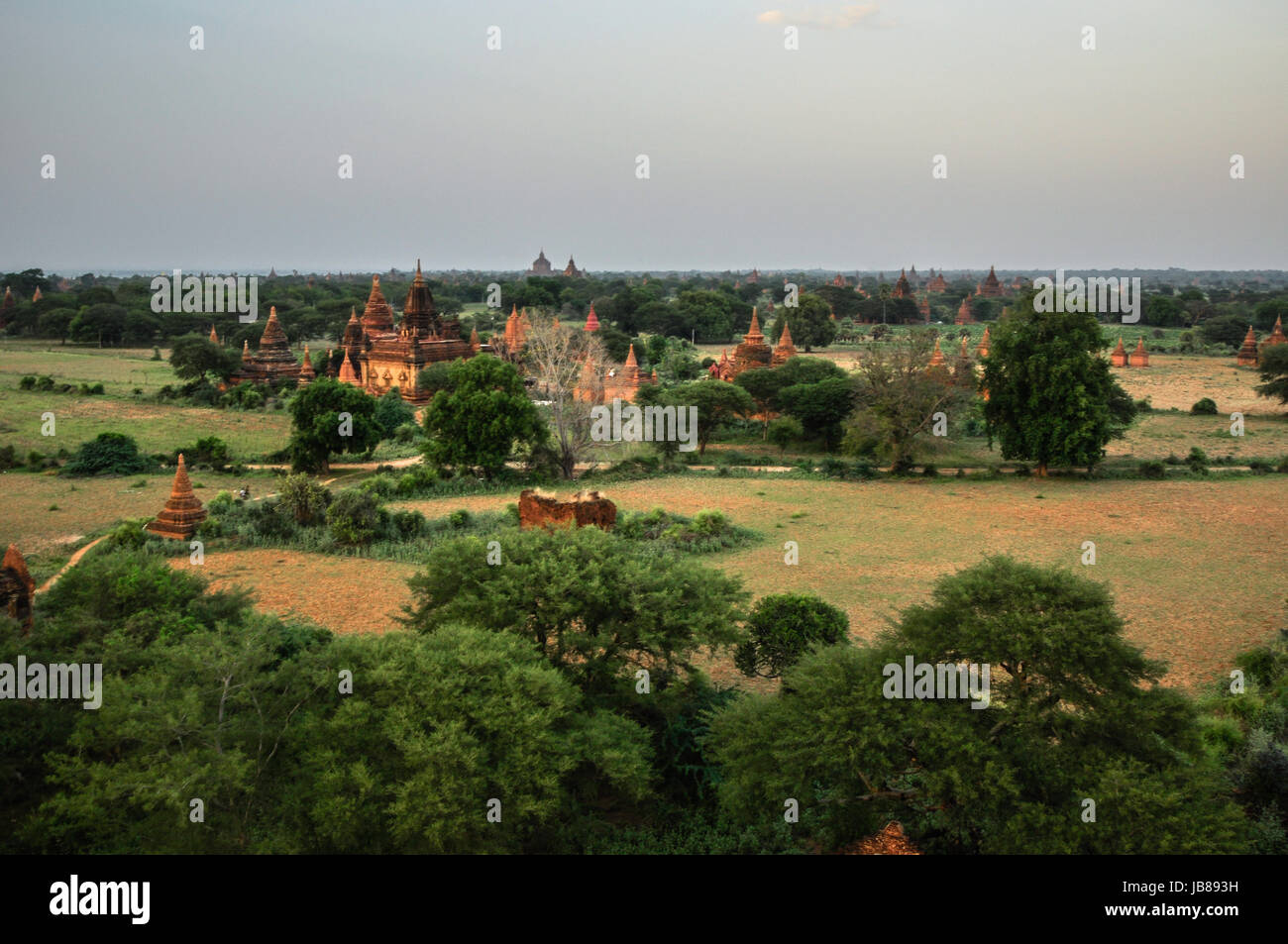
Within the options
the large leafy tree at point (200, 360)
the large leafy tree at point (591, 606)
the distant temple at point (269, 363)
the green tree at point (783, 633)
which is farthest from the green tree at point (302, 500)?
the large leafy tree at point (200, 360)

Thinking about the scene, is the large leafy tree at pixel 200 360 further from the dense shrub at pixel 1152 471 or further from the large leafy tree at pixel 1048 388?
the dense shrub at pixel 1152 471

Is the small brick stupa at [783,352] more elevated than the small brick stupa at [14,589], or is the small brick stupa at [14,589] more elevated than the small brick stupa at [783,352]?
the small brick stupa at [783,352]

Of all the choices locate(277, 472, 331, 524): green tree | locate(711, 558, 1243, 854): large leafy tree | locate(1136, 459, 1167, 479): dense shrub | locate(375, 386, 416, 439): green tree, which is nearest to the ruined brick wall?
locate(277, 472, 331, 524): green tree

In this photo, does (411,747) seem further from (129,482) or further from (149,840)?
(129,482)

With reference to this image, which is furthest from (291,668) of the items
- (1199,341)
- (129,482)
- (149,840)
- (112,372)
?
(1199,341)

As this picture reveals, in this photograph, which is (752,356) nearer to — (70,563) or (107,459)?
(107,459)

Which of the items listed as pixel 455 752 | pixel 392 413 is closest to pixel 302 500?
pixel 455 752
